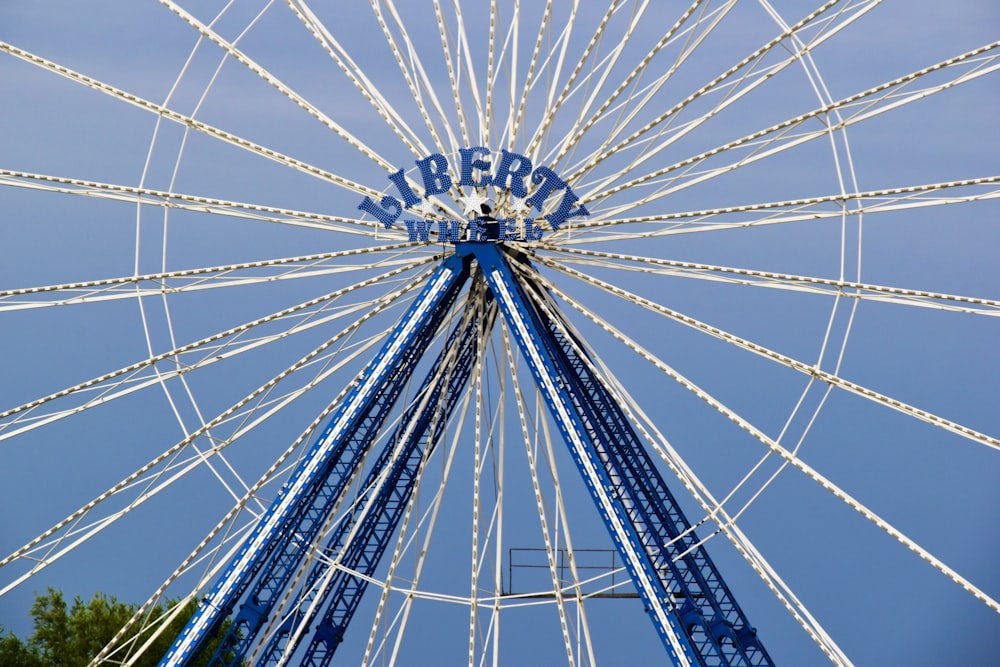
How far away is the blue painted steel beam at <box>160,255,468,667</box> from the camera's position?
3512 centimetres

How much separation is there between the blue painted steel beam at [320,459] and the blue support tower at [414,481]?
0.12ft

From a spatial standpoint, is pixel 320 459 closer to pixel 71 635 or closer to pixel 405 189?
pixel 405 189

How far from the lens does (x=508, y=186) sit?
1401 inches

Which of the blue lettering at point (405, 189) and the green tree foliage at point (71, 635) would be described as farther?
the green tree foliage at point (71, 635)

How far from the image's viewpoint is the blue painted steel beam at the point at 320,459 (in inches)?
1383

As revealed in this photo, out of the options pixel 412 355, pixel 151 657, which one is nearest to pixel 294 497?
pixel 412 355

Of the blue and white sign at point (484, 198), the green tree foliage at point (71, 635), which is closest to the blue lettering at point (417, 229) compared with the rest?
the blue and white sign at point (484, 198)

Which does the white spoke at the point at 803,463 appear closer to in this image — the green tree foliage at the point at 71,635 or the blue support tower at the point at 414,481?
the blue support tower at the point at 414,481

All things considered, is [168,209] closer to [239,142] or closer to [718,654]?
[239,142]

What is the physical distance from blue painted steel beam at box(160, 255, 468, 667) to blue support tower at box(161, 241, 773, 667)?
1.4 inches

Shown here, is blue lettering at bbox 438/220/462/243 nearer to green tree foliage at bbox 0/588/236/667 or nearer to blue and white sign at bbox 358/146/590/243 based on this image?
blue and white sign at bbox 358/146/590/243

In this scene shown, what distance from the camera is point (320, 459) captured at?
35469 millimetres

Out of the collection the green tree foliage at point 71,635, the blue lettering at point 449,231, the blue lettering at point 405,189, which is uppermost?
the blue lettering at point 405,189

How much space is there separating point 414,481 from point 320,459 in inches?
169
